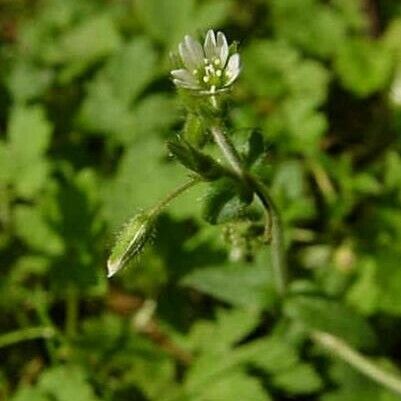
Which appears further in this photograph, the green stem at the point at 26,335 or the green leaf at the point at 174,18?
the green leaf at the point at 174,18

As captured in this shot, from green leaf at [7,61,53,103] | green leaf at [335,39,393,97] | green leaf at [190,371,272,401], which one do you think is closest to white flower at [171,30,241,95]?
green leaf at [190,371,272,401]

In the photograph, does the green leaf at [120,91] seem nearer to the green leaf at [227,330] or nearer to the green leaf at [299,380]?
the green leaf at [227,330]

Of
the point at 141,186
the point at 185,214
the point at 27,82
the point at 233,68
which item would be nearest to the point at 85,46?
the point at 27,82

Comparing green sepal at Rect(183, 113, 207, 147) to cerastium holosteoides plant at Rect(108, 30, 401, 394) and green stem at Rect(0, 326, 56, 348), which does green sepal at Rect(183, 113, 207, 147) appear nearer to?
cerastium holosteoides plant at Rect(108, 30, 401, 394)

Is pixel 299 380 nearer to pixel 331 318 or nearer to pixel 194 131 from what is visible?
pixel 331 318

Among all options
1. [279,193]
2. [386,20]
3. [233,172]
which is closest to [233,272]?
[279,193]

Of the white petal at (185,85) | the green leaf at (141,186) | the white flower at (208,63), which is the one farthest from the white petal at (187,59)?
the green leaf at (141,186)
